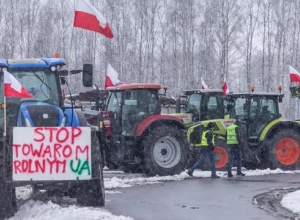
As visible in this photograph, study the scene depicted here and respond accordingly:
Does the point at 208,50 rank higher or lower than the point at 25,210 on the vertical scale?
higher

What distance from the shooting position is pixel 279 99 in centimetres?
2022

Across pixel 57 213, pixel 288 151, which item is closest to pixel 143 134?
pixel 288 151

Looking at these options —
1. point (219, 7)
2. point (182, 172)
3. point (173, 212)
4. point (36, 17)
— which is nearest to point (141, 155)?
point (182, 172)

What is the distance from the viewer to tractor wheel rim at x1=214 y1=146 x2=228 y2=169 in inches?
762

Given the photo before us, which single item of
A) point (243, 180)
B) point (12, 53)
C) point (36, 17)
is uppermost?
point (36, 17)

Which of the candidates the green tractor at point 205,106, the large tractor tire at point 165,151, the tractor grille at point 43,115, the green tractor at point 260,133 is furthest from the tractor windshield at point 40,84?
the green tractor at point 205,106

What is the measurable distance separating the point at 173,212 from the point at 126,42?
108 ft

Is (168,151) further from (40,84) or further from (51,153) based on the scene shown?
(51,153)

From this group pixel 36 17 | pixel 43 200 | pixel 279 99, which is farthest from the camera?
pixel 36 17

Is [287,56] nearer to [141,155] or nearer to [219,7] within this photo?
[219,7]

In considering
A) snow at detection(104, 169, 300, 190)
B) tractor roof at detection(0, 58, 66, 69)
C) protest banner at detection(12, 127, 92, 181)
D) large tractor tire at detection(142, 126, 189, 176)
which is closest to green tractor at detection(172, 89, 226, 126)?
snow at detection(104, 169, 300, 190)

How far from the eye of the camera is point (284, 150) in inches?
776

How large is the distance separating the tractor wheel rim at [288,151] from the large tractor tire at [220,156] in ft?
5.25

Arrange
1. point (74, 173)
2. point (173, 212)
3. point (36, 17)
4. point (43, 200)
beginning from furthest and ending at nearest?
1. point (36, 17)
2. point (43, 200)
3. point (173, 212)
4. point (74, 173)
